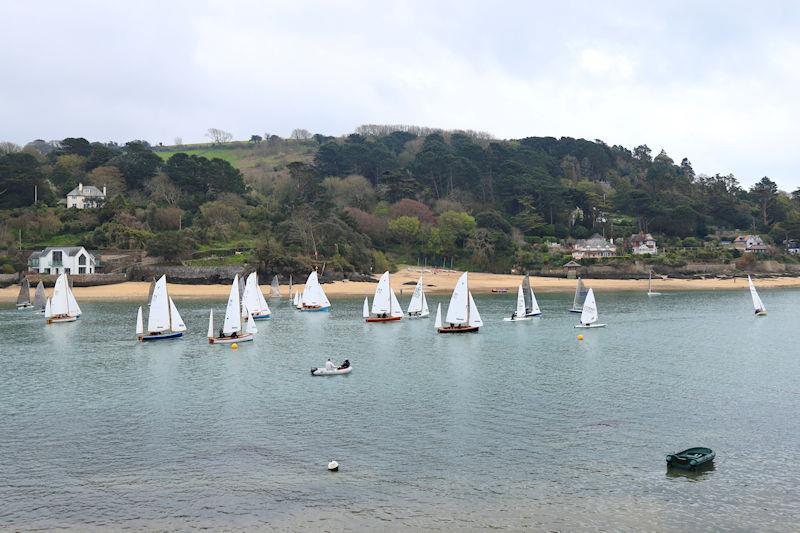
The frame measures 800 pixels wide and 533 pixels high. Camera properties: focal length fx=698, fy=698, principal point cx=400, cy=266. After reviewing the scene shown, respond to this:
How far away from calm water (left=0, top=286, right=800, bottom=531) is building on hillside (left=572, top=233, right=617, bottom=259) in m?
70.1

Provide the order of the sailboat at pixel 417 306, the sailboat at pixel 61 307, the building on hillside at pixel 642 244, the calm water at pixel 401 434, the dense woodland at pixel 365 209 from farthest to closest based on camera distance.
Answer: the building on hillside at pixel 642 244
the dense woodland at pixel 365 209
the sailboat at pixel 417 306
the sailboat at pixel 61 307
the calm water at pixel 401 434

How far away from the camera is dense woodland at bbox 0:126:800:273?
107 metres

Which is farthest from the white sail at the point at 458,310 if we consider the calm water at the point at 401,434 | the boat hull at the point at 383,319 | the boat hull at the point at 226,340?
the boat hull at the point at 226,340

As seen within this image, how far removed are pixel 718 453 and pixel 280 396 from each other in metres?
19.6

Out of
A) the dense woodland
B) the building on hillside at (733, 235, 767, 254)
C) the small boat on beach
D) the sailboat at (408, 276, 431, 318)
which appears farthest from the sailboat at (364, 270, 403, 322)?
the building on hillside at (733, 235, 767, 254)

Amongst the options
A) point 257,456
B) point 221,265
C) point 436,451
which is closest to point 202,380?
point 257,456

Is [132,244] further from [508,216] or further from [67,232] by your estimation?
[508,216]

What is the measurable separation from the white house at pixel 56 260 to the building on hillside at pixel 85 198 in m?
25.1

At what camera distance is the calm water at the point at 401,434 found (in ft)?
66.2

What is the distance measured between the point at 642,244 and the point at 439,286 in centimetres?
4640

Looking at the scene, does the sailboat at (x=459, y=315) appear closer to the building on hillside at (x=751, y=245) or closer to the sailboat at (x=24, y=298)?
the sailboat at (x=24, y=298)

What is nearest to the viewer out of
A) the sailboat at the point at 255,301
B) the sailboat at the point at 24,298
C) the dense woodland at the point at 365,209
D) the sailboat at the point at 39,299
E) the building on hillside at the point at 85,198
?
the sailboat at the point at 255,301

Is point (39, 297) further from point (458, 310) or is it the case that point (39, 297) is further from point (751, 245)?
point (751, 245)

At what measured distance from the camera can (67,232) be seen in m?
110
